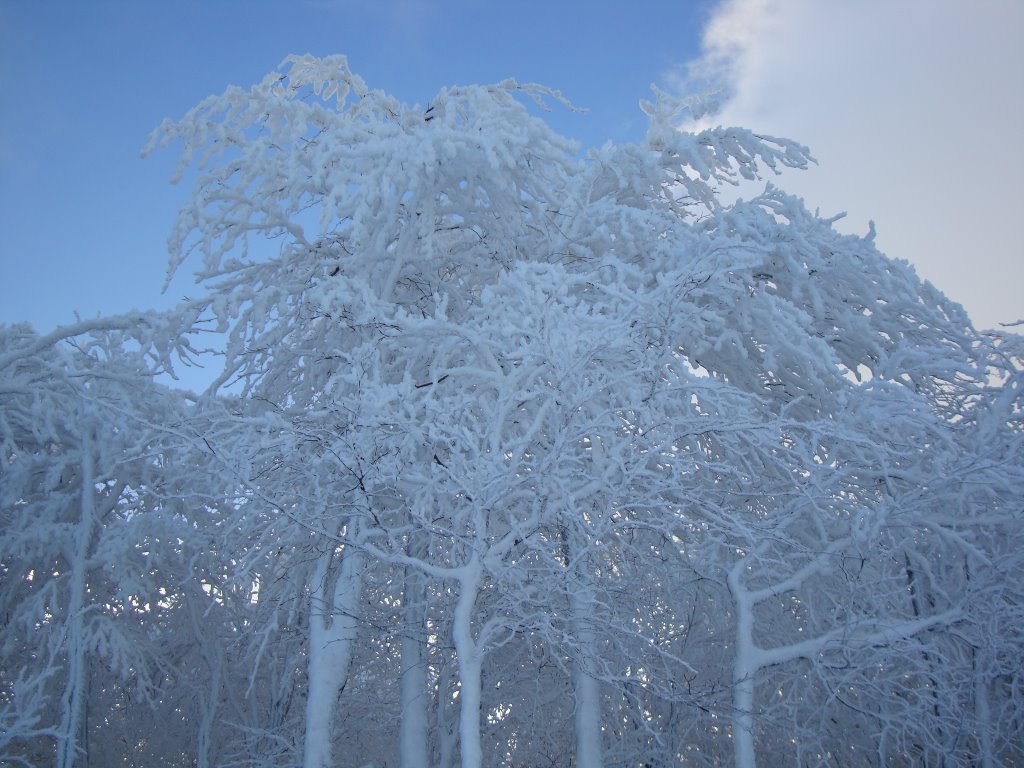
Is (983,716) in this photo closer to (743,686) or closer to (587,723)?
(743,686)

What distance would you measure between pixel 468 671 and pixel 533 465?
1.40m

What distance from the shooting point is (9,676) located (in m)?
11.7

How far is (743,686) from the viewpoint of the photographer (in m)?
5.69

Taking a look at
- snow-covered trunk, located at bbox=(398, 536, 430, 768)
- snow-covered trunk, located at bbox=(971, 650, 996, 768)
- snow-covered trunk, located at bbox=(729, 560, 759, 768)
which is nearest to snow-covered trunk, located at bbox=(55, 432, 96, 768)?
snow-covered trunk, located at bbox=(398, 536, 430, 768)

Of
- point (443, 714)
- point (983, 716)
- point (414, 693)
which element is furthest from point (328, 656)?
point (983, 716)

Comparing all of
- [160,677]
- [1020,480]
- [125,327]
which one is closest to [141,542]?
[125,327]

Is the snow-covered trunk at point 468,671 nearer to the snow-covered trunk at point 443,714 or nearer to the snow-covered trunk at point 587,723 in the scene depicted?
the snow-covered trunk at point 587,723

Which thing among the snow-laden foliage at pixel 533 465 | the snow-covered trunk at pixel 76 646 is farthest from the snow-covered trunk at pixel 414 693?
the snow-covered trunk at pixel 76 646

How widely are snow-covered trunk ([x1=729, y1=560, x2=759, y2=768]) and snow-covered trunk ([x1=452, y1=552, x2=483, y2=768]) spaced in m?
2.01

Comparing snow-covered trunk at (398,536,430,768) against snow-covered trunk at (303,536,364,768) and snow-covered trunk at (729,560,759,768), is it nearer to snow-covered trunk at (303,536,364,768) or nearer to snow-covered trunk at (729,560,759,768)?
snow-covered trunk at (303,536,364,768)

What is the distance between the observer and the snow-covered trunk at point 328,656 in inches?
260

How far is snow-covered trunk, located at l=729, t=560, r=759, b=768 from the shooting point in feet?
18.4

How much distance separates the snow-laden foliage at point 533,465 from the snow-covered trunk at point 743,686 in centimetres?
3

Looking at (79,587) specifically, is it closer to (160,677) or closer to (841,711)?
(160,677)
